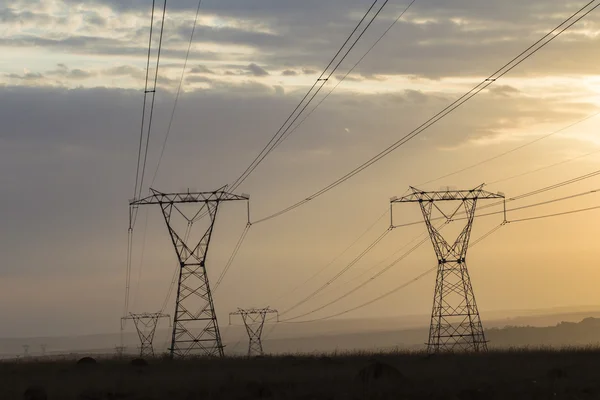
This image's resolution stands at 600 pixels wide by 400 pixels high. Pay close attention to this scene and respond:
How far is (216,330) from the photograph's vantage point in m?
73.0

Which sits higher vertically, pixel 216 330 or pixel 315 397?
pixel 216 330

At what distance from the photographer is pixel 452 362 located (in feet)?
156

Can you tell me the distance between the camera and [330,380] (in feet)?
125

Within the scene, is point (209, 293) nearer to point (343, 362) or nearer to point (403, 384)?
point (343, 362)

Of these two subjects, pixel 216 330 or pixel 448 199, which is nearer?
pixel 216 330

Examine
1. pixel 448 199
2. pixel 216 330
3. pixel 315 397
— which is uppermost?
pixel 448 199

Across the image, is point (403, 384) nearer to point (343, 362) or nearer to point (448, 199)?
point (343, 362)

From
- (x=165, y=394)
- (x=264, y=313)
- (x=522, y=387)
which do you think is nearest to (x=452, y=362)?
(x=522, y=387)

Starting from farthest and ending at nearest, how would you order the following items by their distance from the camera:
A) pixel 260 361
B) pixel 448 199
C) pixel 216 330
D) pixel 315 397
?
pixel 448 199
pixel 216 330
pixel 260 361
pixel 315 397

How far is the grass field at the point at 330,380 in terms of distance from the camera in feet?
113

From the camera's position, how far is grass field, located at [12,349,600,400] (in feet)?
113

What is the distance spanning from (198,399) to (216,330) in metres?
38.9

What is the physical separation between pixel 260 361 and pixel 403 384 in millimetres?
17991

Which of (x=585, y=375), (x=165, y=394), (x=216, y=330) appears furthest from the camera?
(x=216, y=330)
